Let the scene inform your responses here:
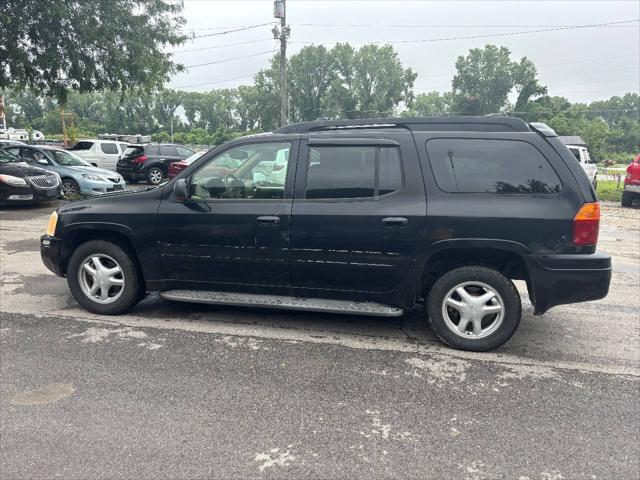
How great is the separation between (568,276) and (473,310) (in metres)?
0.75

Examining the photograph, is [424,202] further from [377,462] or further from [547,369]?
[377,462]

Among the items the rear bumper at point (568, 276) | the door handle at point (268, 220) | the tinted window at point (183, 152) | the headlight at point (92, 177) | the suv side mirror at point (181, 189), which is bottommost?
the rear bumper at point (568, 276)

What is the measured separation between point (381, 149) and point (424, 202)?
0.57m

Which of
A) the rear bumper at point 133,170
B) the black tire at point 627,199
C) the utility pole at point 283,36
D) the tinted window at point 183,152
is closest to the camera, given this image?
the black tire at point 627,199

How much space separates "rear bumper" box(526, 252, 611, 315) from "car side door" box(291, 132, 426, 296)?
96 centimetres

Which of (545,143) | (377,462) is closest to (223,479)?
(377,462)

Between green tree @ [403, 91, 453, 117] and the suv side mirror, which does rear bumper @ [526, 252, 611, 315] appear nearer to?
the suv side mirror

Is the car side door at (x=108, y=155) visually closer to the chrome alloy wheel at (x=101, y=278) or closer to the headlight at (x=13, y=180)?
the headlight at (x=13, y=180)

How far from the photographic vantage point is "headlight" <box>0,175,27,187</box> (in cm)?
1228

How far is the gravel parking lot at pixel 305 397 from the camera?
8.92ft

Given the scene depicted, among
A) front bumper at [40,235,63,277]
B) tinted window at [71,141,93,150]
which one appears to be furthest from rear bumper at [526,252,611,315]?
tinted window at [71,141,93,150]

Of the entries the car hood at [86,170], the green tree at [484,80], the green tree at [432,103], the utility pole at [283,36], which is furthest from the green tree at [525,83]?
the car hood at [86,170]

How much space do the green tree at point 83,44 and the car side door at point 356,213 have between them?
37.9 ft

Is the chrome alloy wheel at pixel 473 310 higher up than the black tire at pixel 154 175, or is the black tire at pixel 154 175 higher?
the black tire at pixel 154 175
